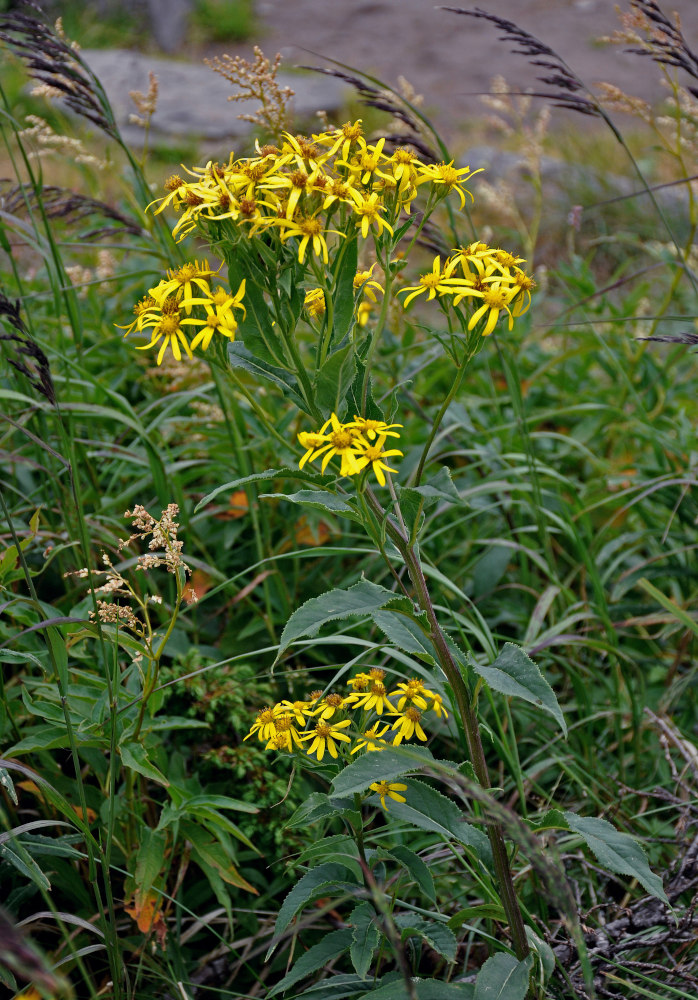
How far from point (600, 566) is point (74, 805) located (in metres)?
1.36

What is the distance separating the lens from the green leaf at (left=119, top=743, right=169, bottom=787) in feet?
4.13

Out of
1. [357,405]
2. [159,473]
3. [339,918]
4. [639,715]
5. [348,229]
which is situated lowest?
[339,918]

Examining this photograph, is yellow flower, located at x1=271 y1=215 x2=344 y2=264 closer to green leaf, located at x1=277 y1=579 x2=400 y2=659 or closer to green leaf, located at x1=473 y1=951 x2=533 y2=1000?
green leaf, located at x1=277 y1=579 x2=400 y2=659

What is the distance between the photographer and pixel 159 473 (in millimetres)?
1837

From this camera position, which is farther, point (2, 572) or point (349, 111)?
point (349, 111)

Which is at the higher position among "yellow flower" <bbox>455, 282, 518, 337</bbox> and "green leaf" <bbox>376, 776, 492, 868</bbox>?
"yellow flower" <bbox>455, 282, 518, 337</bbox>

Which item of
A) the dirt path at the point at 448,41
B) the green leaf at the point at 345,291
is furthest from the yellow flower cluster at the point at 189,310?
the dirt path at the point at 448,41

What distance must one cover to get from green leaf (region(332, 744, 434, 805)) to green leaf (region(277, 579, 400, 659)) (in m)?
0.16

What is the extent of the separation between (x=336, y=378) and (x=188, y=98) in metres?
7.33

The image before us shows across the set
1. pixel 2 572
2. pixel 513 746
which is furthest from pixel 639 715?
pixel 2 572

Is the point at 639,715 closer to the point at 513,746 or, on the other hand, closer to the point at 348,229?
the point at 513,746

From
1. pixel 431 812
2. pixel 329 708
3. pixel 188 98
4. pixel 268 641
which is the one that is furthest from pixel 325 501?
pixel 188 98

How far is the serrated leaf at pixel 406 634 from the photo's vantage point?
1.07 m

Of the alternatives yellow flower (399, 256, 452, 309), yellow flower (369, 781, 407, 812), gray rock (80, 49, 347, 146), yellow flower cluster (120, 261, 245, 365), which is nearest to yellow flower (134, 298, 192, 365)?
yellow flower cluster (120, 261, 245, 365)
